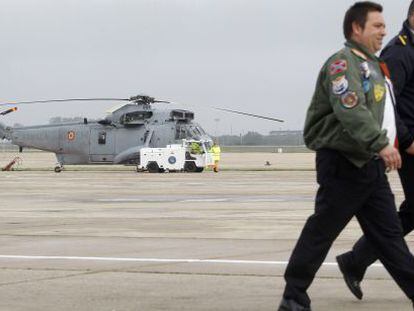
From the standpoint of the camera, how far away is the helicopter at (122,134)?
4272cm

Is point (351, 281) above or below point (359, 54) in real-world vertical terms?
below

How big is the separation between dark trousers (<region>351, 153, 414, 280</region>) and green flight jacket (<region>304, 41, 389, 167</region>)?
0.92 metres

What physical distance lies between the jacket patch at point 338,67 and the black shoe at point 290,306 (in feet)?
5.02

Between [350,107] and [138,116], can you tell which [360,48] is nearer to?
[350,107]

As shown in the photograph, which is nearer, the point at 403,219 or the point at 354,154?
the point at 354,154

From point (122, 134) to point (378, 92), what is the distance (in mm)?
37430

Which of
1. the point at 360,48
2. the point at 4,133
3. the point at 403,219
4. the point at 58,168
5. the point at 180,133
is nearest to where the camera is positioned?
the point at 360,48

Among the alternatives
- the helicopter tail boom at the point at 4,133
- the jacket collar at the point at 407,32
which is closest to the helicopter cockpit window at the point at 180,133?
the helicopter tail boom at the point at 4,133

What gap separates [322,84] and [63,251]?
4.91 metres

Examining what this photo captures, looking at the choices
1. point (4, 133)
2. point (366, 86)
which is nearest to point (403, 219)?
point (366, 86)

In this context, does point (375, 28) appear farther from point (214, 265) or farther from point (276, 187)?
point (276, 187)

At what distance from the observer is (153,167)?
41562 mm

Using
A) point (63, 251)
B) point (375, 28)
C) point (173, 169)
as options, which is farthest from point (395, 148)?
point (173, 169)

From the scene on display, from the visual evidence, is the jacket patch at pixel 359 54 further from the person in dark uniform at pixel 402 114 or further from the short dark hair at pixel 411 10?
the short dark hair at pixel 411 10
